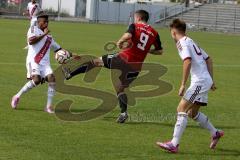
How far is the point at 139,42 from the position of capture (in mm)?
11359

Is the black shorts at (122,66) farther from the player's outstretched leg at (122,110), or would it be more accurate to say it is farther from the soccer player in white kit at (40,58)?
the soccer player in white kit at (40,58)

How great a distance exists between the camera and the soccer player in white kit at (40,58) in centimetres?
1212

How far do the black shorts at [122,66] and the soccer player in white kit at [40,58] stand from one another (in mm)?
1247

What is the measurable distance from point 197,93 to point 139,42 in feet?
8.25

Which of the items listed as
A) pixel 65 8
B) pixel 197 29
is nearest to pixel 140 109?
pixel 197 29

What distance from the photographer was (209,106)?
14.1 metres

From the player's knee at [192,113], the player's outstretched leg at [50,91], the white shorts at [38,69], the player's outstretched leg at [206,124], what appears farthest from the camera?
the white shorts at [38,69]

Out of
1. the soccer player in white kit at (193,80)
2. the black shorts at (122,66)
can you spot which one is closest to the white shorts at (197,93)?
the soccer player in white kit at (193,80)

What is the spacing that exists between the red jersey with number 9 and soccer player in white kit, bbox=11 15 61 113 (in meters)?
1.65

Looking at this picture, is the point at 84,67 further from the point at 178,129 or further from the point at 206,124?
the point at 178,129

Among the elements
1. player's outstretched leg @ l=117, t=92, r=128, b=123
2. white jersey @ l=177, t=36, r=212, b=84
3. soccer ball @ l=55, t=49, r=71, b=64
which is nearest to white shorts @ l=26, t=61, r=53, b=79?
soccer ball @ l=55, t=49, r=71, b=64

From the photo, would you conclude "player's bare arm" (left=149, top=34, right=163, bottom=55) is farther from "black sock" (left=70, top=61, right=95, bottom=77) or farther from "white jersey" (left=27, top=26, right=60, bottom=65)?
"white jersey" (left=27, top=26, right=60, bottom=65)

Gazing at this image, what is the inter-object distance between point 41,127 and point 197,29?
53.6 metres

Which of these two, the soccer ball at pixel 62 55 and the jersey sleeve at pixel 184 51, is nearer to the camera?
Answer: the jersey sleeve at pixel 184 51
